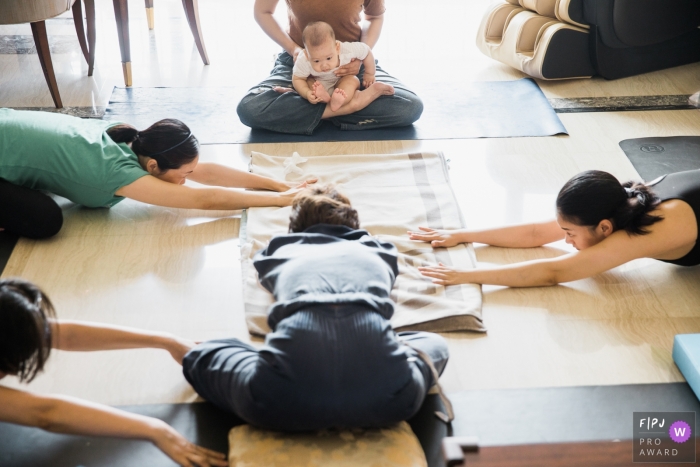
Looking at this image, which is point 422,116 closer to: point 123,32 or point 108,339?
point 123,32

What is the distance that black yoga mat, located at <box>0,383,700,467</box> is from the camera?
1.65 m

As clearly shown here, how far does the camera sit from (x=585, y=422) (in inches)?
69.4

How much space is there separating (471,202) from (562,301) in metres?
0.60

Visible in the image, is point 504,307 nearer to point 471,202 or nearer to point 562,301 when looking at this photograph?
point 562,301

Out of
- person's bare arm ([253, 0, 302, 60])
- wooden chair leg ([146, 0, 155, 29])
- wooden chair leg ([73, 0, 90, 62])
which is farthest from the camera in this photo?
wooden chair leg ([146, 0, 155, 29])

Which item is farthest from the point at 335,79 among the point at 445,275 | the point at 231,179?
the point at 445,275

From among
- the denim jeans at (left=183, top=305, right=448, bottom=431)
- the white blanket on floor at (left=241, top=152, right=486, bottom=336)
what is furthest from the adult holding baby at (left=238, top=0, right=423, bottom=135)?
→ the denim jeans at (left=183, top=305, right=448, bottom=431)

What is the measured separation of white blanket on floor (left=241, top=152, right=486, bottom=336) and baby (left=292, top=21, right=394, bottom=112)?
12.8 inches

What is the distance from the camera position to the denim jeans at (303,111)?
3.05 meters

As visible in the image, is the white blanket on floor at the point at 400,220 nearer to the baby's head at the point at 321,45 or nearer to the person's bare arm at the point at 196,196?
the person's bare arm at the point at 196,196

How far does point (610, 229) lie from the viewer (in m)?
2.08

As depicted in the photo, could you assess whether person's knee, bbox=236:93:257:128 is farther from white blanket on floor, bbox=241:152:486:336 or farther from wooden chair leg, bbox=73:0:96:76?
wooden chair leg, bbox=73:0:96:76

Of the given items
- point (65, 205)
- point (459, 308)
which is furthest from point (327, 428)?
point (65, 205)

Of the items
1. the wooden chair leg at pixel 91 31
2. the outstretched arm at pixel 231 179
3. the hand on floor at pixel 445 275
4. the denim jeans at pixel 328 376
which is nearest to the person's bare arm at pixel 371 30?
the outstretched arm at pixel 231 179
